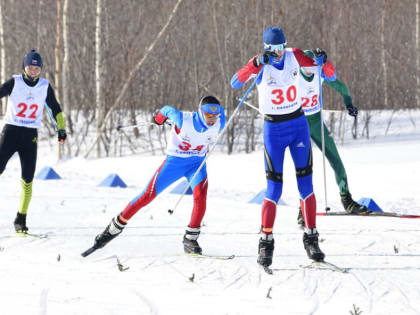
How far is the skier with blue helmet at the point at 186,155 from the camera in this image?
5789 mm

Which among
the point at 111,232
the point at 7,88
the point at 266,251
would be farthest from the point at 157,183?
the point at 7,88

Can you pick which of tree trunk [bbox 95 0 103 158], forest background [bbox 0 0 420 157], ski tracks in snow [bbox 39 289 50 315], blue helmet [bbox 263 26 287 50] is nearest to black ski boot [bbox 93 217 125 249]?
ski tracks in snow [bbox 39 289 50 315]

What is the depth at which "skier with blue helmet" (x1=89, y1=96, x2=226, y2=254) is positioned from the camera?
228 inches

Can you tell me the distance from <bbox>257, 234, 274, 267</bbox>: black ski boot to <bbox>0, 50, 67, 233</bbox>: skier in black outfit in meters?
2.83

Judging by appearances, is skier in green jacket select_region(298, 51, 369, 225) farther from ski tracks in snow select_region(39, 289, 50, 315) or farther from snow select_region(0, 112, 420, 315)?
ski tracks in snow select_region(39, 289, 50, 315)

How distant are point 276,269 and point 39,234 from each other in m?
2.90

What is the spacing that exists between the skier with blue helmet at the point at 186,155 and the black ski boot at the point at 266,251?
0.74m

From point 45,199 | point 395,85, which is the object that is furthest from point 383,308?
point 395,85

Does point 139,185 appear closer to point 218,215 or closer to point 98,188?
point 98,188

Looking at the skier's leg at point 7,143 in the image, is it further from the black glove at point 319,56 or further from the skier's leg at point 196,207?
the black glove at point 319,56

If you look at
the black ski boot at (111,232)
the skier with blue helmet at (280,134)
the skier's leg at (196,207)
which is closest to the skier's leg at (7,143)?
the black ski boot at (111,232)

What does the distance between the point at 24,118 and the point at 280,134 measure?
9.77ft

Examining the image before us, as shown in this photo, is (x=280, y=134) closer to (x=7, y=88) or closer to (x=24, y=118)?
(x=24, y=118)

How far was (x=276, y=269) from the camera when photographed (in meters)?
5.60
